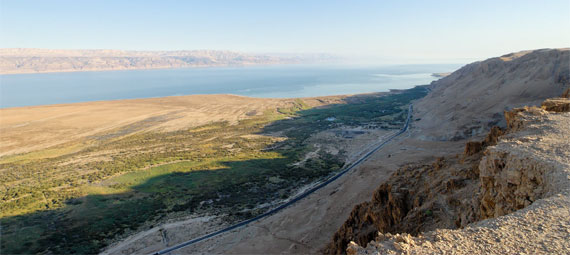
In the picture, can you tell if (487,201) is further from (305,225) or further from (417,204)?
(305,225)

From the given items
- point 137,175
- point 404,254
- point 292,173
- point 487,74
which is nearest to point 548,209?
point 404,254

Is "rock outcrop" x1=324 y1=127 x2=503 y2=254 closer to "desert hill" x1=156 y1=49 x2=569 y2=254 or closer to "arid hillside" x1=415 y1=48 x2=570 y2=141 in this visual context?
"desert hill" x1=156 y1=49 x2=569 y2=254

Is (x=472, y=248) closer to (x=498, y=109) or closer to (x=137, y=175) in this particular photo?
(x=137, y=175)

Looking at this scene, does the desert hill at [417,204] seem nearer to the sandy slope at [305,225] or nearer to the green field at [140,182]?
the sandy slope at [305,225]

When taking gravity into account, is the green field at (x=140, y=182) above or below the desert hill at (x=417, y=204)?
below

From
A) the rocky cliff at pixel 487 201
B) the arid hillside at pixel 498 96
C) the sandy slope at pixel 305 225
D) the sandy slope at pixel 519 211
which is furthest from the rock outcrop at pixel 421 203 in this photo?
the arid hillside at pixel 498 96

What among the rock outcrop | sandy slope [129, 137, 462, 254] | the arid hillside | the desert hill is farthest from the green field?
the arid hillside
